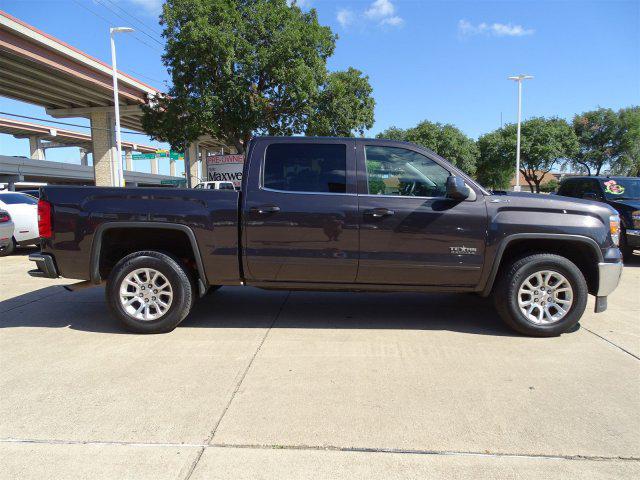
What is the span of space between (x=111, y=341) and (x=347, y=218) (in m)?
2.66

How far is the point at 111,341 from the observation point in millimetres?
4574

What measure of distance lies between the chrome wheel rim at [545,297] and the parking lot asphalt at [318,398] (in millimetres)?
249

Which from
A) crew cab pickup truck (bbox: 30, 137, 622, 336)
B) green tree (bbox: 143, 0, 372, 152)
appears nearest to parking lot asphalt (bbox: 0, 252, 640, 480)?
crew cab pickup truck (bbox: 30, 137, 622, 336)

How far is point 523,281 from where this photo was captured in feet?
15.1

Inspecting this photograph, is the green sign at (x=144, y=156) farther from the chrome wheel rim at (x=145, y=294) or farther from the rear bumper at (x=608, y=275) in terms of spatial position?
the rear bumper at (x=608, y=275)

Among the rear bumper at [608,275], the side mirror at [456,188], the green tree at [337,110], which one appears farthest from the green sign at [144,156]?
the rear bumper at [608,275]

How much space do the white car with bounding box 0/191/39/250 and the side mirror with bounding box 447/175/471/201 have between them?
33.7ft

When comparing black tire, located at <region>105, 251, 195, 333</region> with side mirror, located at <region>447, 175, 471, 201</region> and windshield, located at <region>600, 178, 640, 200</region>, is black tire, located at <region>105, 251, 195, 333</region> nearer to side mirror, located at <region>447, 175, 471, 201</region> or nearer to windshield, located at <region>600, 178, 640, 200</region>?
side mirror, located at <region>447, 175, 471, 201</region>

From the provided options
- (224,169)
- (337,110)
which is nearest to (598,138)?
(337,110)

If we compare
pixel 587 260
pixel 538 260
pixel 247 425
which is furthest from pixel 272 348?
pixel 587 260

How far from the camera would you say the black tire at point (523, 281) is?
4.58 meters

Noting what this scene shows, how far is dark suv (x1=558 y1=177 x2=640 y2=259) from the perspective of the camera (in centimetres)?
907

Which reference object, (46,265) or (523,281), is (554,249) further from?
(46,265)

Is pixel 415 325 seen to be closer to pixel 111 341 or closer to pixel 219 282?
pixel 219 282
